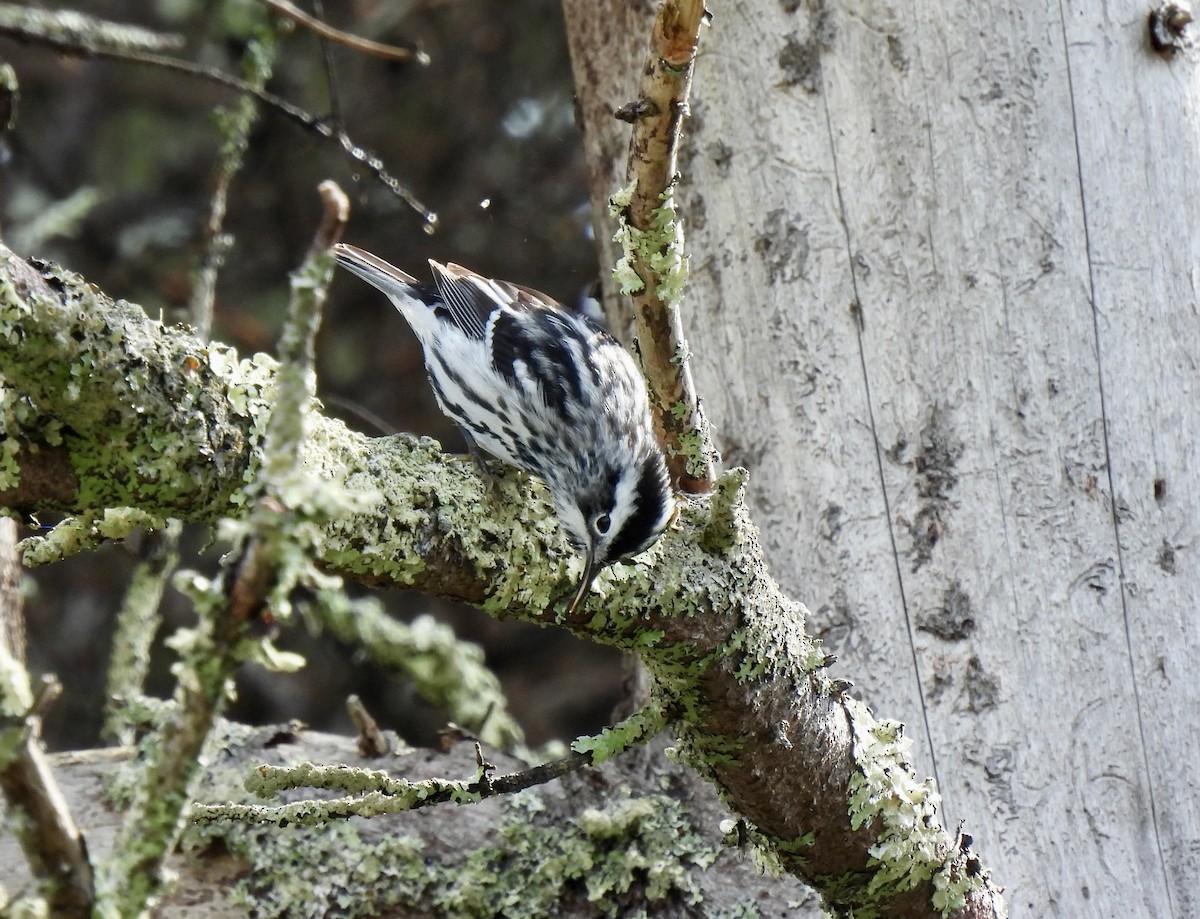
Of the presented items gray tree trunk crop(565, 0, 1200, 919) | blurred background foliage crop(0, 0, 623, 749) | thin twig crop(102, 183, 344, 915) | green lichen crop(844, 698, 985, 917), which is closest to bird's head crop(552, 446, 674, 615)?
gray tree trunk crop(565, 0, 1200, 919)

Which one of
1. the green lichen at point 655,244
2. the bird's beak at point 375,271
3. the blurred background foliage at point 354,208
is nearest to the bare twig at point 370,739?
the green lichen at point 655,244

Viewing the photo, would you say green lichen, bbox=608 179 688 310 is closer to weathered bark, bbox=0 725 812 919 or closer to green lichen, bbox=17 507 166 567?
green lichen, bbox=17 507 166 567

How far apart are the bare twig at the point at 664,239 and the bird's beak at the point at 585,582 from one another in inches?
12.1

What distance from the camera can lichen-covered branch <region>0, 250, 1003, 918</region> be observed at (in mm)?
1917

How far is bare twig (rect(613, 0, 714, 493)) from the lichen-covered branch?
17 cm

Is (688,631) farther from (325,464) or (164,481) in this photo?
(164,481)

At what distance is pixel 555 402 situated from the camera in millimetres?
3408

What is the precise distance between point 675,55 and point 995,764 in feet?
5.61

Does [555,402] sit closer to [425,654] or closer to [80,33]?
[425,654]

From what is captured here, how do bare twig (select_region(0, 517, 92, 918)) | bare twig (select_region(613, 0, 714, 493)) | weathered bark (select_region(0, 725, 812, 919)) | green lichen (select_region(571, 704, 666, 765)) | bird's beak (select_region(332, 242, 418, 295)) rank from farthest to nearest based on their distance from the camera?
bird's beak (select_region(332, 242, 418, 295)) → weathered bark (select_region(0, 725, 812, 919)) → green lichen (select_region(571, 704, 666, 765)) → bare twig (select_region(613, 0, 714, 493)) → bare twig (select_region(0, 517, 92, 918))

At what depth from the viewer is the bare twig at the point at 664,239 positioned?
208 cm

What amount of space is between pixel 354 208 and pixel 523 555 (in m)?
4.88

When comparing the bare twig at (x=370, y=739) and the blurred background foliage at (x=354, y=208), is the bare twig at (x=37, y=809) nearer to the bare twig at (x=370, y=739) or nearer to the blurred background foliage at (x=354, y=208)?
the bare twig at (x=370, y=739)

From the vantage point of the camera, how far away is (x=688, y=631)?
2.37 metres
